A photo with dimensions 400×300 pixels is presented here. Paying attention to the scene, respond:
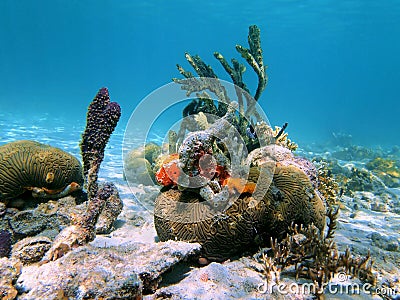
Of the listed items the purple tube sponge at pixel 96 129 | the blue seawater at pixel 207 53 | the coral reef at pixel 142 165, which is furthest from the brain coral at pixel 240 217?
the blue seawater at pixel 207 53

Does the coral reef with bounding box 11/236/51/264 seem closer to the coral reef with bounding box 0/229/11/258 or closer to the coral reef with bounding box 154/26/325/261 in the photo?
the coral reef with bounding box 0/229/11/258

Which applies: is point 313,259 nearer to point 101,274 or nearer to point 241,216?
point 241,216

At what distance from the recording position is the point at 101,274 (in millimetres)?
2322

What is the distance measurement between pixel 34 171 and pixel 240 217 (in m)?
3.48

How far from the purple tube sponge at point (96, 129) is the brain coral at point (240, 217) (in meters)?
1.14

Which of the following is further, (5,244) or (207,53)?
(207,53)

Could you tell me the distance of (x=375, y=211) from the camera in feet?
22.5

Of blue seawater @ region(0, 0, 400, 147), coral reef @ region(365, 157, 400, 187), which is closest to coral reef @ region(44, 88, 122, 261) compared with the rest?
coral reef @ region(365, 157, 400, 187)

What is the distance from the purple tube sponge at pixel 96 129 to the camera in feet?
11.7

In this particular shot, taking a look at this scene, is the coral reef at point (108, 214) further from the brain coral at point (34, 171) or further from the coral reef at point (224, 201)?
the coral reef at point (224, 201)

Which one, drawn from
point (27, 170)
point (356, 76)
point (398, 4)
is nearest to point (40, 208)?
point (27, 170)

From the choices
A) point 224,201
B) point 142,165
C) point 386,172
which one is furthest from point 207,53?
point 224,201

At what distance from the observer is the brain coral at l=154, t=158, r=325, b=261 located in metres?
3.45

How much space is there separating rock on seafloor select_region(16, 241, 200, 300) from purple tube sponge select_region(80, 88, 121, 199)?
119cm
